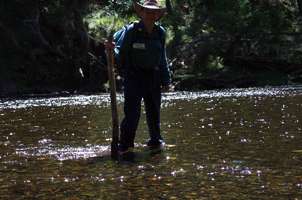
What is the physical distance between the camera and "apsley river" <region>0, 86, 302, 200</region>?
5.80 metres

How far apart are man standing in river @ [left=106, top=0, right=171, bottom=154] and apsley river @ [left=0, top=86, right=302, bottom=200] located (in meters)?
0.35

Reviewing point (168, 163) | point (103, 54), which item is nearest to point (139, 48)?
point (168, 163)

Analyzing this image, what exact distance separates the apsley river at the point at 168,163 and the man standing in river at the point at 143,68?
1.16ft

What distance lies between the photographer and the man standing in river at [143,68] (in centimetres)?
878

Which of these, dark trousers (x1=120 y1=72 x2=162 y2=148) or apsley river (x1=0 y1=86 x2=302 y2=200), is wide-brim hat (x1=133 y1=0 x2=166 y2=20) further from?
apsley river (x1=0 y1=86 x2=302 y2=200)

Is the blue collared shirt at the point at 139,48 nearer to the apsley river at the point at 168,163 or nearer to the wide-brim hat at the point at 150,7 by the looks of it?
the wide-brim hat at the point at 150,7

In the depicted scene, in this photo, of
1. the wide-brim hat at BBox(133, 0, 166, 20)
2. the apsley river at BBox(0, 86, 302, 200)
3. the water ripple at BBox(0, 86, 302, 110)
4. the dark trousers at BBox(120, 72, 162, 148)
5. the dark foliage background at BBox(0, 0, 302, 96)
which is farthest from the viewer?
the dark foliage background at BBox(0, 0, 302, 96)

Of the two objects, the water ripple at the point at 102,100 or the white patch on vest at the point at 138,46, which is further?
the water ripple at the point at 102,100

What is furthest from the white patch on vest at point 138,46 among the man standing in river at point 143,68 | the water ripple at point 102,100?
the water ripple at point 102,100

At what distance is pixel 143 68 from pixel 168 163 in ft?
6.45

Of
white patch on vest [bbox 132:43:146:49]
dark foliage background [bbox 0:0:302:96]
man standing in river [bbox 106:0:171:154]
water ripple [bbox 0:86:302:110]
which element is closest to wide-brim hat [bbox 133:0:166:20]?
man standing in river [bbox 106:0:171:154]

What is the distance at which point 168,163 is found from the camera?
7434mm

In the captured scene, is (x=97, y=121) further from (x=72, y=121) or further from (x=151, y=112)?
(x=151, y=112)

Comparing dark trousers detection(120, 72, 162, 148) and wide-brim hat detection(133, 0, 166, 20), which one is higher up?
wide-brim hat detection(133, 0, 166, 20)
